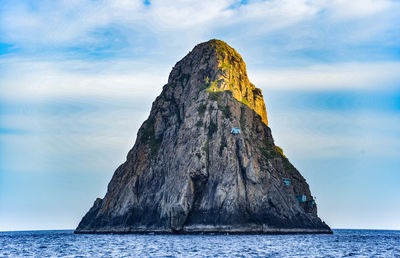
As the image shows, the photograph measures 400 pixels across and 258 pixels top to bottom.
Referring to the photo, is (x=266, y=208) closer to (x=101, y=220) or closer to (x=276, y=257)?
(x=101, y=220)

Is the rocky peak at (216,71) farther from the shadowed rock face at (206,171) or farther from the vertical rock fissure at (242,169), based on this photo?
the vertical rock fissure at (242,169)

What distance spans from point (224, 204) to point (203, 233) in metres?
9.17

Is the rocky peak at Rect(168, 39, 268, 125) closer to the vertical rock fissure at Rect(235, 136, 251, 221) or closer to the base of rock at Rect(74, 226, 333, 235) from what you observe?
the vertical rock fissure at Rect(235, 136, 251, 221)

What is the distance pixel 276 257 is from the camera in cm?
6938

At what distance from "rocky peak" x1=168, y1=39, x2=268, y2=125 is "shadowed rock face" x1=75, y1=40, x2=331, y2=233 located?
16.3 inches

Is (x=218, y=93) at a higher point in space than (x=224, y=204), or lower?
higher

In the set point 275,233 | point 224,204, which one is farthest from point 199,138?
point 275,233

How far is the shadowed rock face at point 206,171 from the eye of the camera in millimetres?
140000

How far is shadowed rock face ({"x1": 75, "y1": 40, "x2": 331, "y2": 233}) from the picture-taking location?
5512 inches

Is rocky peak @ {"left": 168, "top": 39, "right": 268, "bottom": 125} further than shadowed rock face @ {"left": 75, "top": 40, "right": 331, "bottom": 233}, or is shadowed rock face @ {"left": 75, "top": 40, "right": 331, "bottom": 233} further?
rocky peak @ {"left": 168, "top": 39, "right": 268, "bottom": 125}

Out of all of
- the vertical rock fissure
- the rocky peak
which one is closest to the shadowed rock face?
the vertical rock fissure

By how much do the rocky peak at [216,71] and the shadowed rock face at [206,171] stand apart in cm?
41

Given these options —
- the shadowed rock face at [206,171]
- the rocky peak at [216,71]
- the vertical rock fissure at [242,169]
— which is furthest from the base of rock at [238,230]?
the rocky peak at [216,71]

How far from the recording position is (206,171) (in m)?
147
